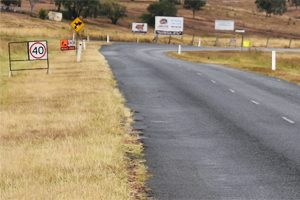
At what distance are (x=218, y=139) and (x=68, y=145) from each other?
3215 millimetres

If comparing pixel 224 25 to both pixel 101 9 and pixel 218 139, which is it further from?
pixel 218 139

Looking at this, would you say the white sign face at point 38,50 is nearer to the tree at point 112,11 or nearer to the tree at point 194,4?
the tree at point 112,11

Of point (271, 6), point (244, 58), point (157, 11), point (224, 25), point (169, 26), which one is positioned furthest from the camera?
point (271, 6)

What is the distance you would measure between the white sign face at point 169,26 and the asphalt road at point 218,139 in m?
70.3

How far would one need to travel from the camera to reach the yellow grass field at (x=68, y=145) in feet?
25.3

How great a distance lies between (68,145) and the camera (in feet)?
34.3

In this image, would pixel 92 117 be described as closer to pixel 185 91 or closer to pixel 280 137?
pixel 280 137

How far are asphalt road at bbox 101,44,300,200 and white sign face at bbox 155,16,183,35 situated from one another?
70.3 meters

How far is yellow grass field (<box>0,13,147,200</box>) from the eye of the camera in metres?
7.71

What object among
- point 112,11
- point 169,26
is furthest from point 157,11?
point 169,26

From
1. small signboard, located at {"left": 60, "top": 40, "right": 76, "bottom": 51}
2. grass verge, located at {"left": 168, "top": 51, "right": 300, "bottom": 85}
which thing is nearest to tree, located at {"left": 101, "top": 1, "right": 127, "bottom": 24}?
grass verge, located at {"left": 168, "top": 51, "right": 300, "bottom": 85}

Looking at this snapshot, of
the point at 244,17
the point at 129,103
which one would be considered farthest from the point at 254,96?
the point at 244,17

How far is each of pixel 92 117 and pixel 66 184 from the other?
6.14 metres

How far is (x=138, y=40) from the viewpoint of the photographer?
87.8 m
